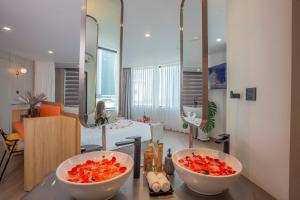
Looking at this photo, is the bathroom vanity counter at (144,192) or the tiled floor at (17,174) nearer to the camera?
the bathroom vanity counter at (144,192)

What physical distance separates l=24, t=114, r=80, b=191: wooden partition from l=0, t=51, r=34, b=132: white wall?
10.0 feet

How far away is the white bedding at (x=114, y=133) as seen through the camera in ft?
7.13

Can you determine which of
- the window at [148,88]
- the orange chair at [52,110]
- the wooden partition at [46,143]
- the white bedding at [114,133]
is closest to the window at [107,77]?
the white bedding at [114,133]

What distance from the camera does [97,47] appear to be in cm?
104

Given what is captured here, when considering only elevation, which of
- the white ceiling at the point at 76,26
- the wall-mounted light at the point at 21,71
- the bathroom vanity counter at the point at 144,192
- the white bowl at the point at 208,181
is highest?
the white ceiling at the point at 76,26

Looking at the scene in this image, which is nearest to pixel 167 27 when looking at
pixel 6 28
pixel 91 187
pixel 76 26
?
pixel 76 26

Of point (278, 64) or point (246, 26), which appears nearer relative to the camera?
point (278, 64)

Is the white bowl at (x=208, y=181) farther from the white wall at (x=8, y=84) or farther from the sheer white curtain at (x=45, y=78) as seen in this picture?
the sheer white curtain at (x=45, y=78)

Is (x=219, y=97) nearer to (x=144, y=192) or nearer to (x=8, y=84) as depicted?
(x=144, y=192)

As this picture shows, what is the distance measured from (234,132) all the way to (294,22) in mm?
715

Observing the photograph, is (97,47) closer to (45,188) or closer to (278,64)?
(45,188)

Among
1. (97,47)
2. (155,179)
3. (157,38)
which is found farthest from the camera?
(157,38)

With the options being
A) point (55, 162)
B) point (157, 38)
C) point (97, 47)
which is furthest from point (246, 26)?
point (55, 162)

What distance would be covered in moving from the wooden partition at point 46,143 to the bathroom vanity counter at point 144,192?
1.18 meters
